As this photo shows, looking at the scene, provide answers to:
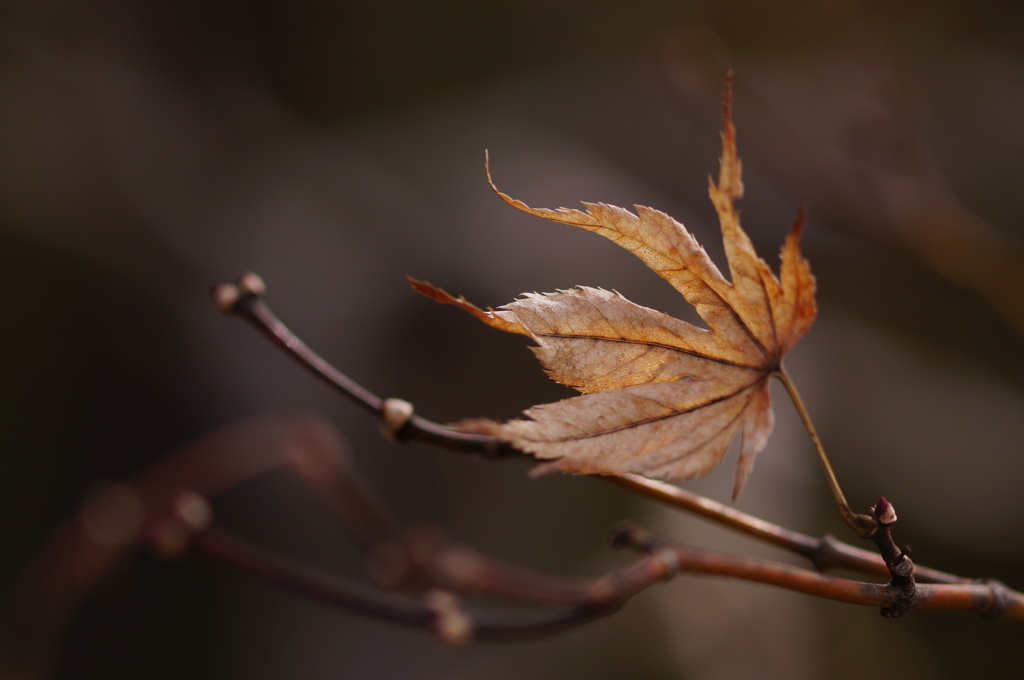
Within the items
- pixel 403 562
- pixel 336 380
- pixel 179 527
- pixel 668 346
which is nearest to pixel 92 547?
pixel 179 527

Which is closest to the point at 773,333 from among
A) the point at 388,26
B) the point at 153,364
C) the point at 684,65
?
the point at 684,65

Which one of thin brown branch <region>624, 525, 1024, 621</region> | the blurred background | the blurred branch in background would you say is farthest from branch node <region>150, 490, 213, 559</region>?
the blurred background

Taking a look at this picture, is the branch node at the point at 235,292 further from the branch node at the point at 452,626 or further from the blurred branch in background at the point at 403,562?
the branch node at the point at 452,626

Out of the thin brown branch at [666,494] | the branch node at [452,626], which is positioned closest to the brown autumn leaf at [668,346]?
the thin brown branch at [666,494]

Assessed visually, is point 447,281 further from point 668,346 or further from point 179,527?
point 668,346

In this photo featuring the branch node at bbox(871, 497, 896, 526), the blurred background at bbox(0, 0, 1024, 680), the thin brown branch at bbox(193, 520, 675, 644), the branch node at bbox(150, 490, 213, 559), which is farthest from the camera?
the blurred background at bbox(0, 0, 1024, 680)

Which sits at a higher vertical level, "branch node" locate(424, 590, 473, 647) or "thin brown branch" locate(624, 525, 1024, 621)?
"thin brown branch" locate(624, 525, 1024, 621)

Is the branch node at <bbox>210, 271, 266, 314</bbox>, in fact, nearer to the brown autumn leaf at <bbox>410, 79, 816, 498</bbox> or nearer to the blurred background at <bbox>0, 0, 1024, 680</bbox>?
the brown autumn leaf at <bbox>410, 79, 816, 498</bbox>
